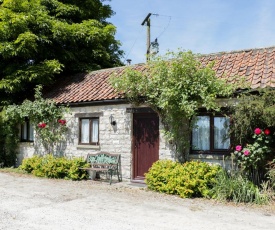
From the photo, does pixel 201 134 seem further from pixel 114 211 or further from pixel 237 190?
pixel 114 211

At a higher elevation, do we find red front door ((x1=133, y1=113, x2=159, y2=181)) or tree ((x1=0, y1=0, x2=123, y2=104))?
tree ((x1=0, y1=0, x2=123, y2=104))

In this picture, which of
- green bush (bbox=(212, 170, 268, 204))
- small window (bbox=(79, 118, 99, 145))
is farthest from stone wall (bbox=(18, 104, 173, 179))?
green bush (bbox=(212, 170, 268, 204))

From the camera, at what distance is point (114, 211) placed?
24.9 ft

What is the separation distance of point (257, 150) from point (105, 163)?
18.6 ft

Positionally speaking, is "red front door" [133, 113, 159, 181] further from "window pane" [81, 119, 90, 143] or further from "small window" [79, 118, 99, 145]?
"window pane" [81, 119, 90, 143]

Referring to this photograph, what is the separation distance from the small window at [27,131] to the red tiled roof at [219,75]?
180 cm

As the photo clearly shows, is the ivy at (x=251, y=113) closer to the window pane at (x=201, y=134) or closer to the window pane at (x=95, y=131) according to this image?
the window pane at (x=201, y=134)

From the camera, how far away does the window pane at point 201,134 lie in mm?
10672

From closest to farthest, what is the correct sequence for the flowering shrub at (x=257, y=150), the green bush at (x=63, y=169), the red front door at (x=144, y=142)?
the flowering shrub at (x=257, y=150)
the red front door at (x=144, y=142)
the green bush at (x=63, y=169)

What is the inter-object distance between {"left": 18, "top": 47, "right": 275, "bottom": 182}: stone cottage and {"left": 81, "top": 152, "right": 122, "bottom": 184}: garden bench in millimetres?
231

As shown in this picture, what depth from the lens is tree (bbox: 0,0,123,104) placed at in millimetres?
15672

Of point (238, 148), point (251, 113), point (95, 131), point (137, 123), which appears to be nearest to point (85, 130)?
point (95, 131)

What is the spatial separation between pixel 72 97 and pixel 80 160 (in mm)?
3065

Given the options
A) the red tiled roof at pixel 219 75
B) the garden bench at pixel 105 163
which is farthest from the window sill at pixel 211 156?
the garden bench at pixel 105 163
